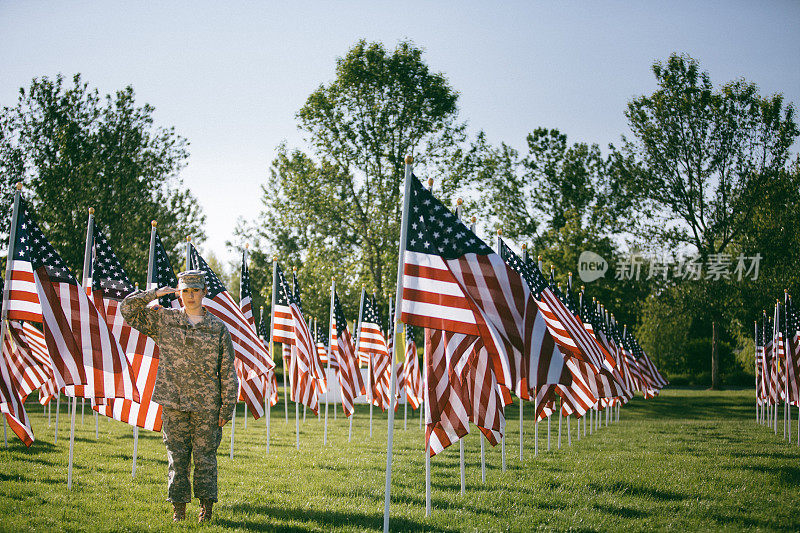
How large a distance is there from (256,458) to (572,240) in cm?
2707

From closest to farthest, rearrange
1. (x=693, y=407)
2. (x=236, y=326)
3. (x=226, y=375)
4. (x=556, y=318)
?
1. (x=226, y=375)
2. (x=556, y=318)
3. (x=236, y=326)
4. (x=693, y=407)

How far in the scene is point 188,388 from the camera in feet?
23.4

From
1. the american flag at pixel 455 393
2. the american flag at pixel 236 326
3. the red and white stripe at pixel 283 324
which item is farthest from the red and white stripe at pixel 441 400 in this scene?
the red and white stripe at pixel 283 324

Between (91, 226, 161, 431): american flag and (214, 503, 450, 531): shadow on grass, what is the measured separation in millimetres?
1938

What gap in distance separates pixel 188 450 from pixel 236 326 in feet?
15.4

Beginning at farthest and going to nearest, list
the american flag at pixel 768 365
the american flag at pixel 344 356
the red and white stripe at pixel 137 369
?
the american flag at pixel 768 365, the american flag at pixel 344 356, the red and white stripe at pixel 137 369

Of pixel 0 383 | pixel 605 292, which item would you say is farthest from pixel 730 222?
Answer: pixel 0 383

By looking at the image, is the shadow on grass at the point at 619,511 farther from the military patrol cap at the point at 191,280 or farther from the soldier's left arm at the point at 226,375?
the military patrol cap at the point at 191,280

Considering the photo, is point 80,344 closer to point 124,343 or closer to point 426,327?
point 124,343

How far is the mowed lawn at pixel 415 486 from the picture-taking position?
25.2 ft

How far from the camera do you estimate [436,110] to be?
1328 inches

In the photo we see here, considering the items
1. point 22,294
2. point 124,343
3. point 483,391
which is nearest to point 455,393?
point 483,391

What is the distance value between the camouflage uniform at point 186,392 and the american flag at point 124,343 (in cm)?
209

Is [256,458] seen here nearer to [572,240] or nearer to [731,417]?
[731,417]
